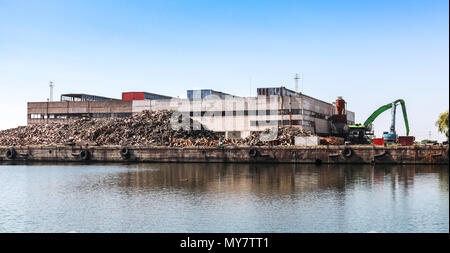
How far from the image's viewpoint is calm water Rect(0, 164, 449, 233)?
91.8 ft

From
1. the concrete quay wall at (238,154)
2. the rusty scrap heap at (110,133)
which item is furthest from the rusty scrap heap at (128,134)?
the concrete quay wall at (238,154)

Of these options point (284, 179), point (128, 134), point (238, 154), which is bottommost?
point (284, 179)

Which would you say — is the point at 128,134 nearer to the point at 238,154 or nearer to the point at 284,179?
the point at 238,154

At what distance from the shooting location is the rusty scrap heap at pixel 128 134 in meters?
86.6

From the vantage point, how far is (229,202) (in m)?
35.5

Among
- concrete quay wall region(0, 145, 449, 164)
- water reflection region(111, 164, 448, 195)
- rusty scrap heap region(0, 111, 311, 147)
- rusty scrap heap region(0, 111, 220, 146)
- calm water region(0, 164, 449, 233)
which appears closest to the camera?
calm water region(0, 164, 449, 233)

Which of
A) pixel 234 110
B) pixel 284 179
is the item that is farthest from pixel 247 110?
pixel 284 179

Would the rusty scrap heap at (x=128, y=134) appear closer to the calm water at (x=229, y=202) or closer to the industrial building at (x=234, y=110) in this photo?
the industrial building at (x=234, y=110)

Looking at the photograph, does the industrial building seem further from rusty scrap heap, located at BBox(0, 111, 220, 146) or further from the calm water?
the calm water

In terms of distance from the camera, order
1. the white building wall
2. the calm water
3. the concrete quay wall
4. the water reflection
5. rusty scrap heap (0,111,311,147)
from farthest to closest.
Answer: the white building wall
rusty scrap heap (0,111,311,147)
the concrete quay wall
the water reflection
the calm water

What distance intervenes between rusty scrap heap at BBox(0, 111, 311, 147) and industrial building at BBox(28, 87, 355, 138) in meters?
2.33

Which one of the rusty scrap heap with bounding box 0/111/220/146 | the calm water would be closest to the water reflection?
the calm water

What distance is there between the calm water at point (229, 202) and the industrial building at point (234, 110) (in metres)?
33.6

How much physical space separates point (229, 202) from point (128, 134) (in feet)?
203
